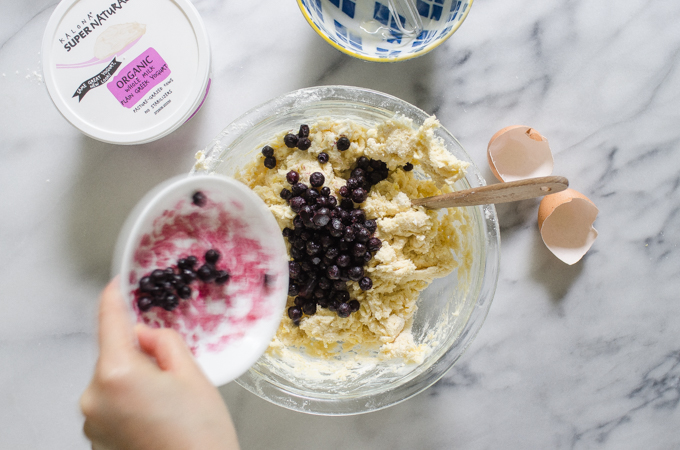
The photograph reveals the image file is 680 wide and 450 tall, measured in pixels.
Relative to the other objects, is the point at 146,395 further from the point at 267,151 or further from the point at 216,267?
the point at 267,151

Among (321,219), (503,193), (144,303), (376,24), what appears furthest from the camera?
(376,24)

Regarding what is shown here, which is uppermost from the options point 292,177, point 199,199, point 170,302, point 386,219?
point 199,199

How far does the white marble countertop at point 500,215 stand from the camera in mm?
2221

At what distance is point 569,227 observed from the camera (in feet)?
7.38

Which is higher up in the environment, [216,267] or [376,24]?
[376,24]

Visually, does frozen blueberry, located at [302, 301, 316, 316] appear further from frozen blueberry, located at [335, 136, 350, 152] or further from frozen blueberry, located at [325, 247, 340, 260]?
frozen blueberry, located at [335, 136, 350, 152]

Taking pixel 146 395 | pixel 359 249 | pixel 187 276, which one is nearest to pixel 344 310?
pixel 359 249

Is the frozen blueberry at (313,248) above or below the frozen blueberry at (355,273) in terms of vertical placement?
above

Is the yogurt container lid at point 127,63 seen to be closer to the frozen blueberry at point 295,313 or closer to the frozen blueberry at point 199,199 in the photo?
the frozen blueberry at point 199,199

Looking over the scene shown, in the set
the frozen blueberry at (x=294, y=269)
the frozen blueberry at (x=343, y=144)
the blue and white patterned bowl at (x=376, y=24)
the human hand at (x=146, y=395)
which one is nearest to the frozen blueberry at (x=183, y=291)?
the human hand at (x=146, y=395)

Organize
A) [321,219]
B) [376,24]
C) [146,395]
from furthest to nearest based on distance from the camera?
[376,24]
[321,219]
[146,395]

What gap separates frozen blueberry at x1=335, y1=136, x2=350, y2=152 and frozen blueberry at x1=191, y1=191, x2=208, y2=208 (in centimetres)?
64

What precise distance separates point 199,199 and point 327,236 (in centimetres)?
→ 55

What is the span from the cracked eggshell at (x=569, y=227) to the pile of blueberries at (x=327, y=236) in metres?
0.76
